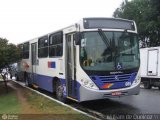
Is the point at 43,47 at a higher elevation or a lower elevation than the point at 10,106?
higher

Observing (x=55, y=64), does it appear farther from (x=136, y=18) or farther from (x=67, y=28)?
(x=136, y=18)

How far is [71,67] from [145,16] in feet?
96.8

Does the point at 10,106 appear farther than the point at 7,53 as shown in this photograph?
No

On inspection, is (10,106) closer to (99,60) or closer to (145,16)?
(99,60)

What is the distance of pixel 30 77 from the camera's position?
23.5 metres

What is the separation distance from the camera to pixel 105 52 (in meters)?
13.6

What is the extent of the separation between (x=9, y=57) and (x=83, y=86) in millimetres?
8697

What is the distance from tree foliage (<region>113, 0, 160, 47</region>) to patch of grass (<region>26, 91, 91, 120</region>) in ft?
79.5

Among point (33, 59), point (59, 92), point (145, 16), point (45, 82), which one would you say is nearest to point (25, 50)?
point (33, 59)

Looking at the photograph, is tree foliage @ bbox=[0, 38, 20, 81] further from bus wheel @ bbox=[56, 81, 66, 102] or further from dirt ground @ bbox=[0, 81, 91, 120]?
dirt ground @ bbox=[0, 81, 91, 120]

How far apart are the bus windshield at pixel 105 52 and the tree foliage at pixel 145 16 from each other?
24.0m

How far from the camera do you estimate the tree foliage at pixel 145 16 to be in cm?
4044

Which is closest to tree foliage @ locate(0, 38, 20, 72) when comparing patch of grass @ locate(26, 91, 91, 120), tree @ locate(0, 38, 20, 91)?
tree @ locate(0, 38, 20, 91)

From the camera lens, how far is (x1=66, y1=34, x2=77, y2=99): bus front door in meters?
14.2
